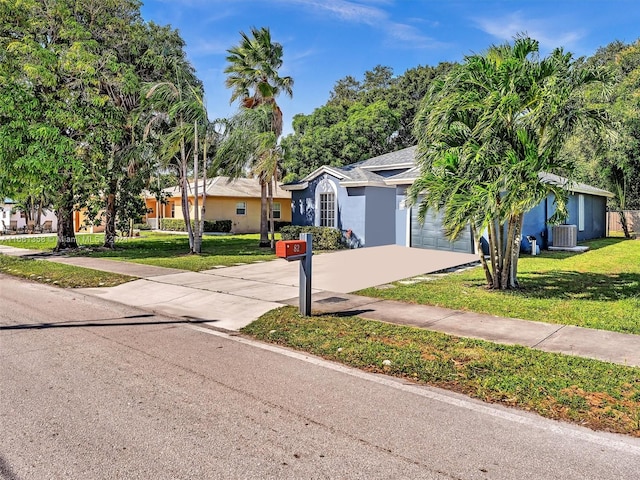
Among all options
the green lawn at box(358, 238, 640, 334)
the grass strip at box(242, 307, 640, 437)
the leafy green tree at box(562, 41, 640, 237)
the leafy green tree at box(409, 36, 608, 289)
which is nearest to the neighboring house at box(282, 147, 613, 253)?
the green lawn at box(358, 238, 640, 334)

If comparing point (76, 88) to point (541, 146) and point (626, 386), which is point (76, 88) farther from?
point (626, 386)

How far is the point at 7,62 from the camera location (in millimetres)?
15781

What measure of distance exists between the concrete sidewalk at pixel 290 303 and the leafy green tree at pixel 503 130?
2098mm

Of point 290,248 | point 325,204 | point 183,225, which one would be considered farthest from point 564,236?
point 183,225

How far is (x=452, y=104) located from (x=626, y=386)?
236 inches

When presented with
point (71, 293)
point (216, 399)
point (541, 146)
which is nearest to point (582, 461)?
point (216, 399)

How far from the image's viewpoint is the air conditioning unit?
59.8 feet

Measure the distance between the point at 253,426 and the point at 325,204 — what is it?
16998 millimetres

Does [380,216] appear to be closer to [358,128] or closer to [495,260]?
[495,260]

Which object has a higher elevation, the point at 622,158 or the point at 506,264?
the point at 622,158

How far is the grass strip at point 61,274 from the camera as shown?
11422mm

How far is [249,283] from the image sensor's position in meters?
11.1

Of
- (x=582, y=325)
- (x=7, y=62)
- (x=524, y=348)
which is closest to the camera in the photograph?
(x=524, y=348)

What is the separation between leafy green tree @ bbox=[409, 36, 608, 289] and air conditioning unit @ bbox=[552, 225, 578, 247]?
33.2 feet
